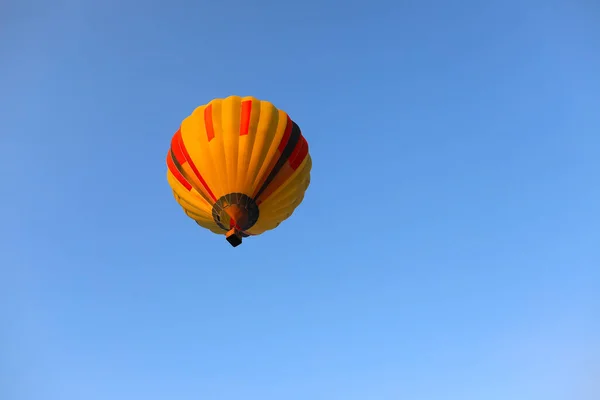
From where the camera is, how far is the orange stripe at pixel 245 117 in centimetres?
1489

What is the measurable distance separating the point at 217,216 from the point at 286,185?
2.50 m

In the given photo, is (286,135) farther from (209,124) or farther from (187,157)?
(187,157)

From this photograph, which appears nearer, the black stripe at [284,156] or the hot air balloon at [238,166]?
the hot air balloon at [238,166]

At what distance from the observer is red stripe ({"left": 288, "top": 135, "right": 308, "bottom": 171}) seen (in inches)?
609

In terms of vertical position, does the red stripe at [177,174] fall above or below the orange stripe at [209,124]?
below

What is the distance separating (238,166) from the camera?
1448 centimetres

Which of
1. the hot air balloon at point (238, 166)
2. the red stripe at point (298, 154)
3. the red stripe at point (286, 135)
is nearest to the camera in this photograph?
the hot air balloon at point (238, 166)

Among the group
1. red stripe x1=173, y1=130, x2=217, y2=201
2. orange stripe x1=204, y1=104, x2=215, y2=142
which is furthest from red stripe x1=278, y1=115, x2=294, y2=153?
red stripe x1=173, y1=130, x2=217, y2=201

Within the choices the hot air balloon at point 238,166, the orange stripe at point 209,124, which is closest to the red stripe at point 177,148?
the hot air balloon at point 238,166

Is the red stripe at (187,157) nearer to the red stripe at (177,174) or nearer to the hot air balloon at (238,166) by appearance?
the hot air balloon at (238,166)

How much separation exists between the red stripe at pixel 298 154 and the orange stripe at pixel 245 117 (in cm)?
175

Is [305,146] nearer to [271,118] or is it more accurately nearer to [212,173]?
[271,118]

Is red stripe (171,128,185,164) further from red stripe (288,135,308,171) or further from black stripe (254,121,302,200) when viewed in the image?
red stripe (288,135,308,171)

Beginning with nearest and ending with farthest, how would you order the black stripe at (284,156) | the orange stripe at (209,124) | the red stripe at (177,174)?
the black stripe at (284,156)
the orange stripe at (209,124)
the red stripe at (177,174)
